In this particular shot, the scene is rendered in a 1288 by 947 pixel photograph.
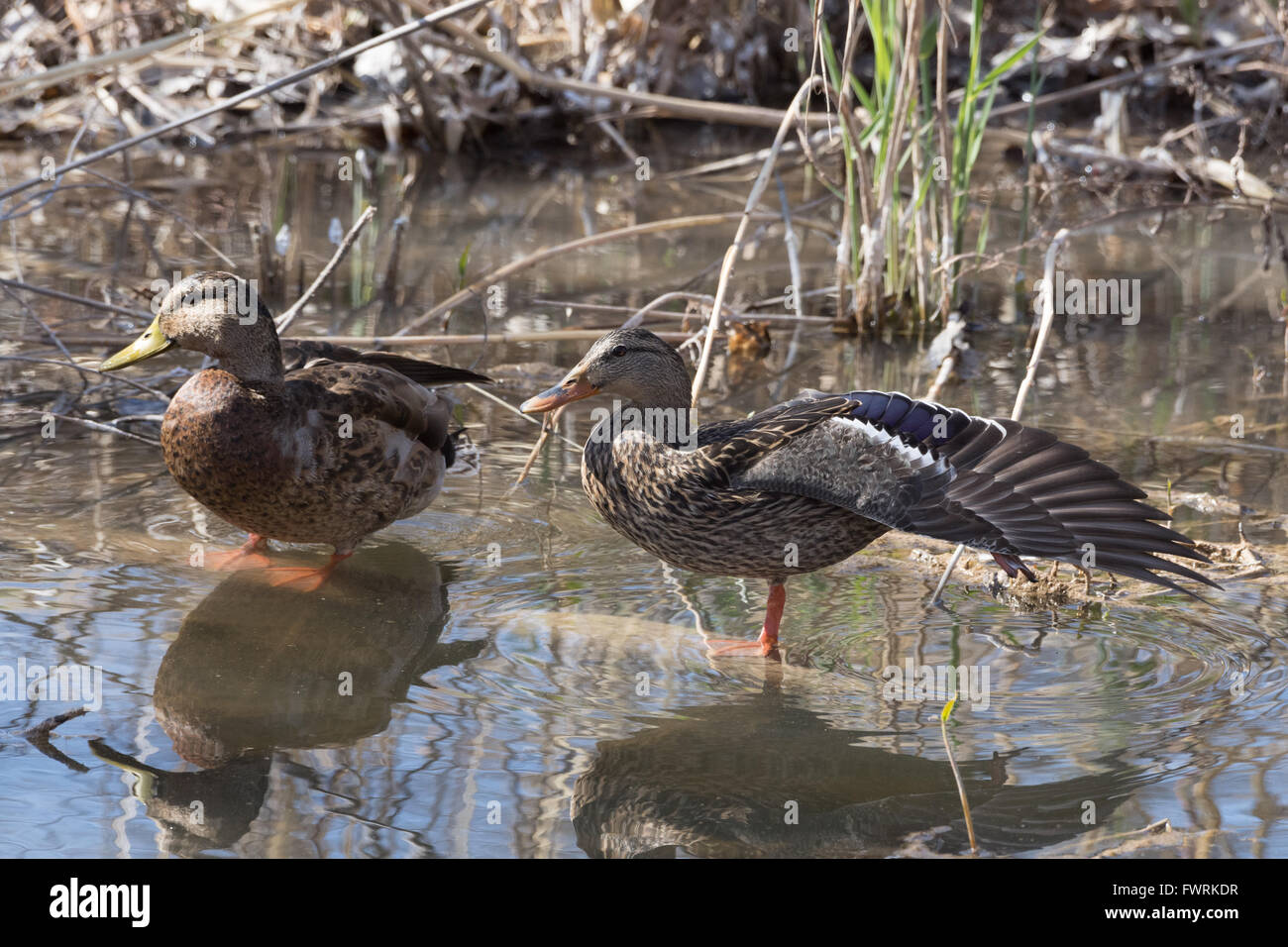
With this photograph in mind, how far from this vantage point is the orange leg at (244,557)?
14.8 feet

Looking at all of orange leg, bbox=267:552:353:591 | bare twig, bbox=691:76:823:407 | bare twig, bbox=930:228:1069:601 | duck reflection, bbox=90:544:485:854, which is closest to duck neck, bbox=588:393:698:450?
bare twig, bbox=691:76:823:407

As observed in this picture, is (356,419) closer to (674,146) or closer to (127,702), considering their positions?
(127,702)

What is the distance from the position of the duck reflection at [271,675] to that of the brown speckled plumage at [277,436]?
0.23 meters

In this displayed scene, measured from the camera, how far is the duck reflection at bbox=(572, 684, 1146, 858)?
305 cm

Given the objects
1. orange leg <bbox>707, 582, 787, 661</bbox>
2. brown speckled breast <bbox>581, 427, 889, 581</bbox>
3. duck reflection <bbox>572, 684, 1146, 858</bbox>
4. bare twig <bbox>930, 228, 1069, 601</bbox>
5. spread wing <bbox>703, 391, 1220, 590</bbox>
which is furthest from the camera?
bare twig <bbox>930, 228, 1069, 601</bbox>

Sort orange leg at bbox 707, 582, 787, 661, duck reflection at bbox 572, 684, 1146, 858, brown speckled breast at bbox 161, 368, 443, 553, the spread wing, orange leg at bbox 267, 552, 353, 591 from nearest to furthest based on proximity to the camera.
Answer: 1. duck reflection at bbox 572, 684, 1146, 858
2. the spread wing
3. orange leg at bbox 707, 582, 787, 661
4. brown speckled breast at bbox 161, 368, 443, 553
5. orange leg at bbox 267, 552, 353, 591

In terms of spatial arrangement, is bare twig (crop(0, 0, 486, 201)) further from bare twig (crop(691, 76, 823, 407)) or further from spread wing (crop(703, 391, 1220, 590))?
spread wing (crop(703, 391, 1220, 590))

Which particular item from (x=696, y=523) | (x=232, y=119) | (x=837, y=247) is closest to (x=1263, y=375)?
(x=837, y=247)

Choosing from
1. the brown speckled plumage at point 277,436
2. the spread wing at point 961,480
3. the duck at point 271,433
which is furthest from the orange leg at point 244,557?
the spread wing at point 961,480

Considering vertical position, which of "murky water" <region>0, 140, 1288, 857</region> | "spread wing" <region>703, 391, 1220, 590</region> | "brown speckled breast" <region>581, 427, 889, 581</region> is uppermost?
"spread wing" <region>703, 391, 1220, 590</region>

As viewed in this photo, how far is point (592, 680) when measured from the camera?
12.4 feet

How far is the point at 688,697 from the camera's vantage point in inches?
147

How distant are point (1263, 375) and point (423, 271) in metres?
4.16

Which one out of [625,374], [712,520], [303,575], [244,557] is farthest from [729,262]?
[244,557]
